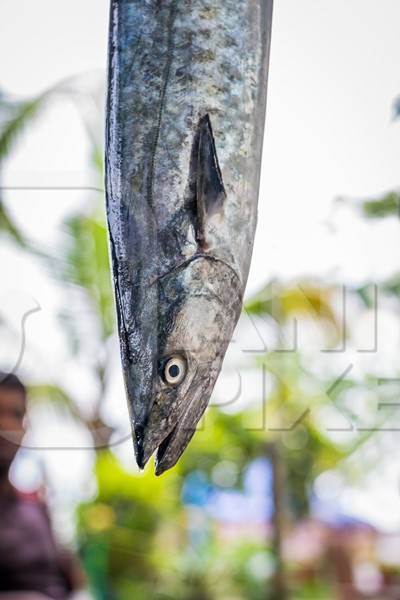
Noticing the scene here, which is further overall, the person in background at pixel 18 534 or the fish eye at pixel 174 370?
the person in background at pixel 18 534

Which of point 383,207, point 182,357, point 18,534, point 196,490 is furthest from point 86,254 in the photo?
point 182,357

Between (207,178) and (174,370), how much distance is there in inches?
10.5

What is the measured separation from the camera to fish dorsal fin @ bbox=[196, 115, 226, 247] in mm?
1212

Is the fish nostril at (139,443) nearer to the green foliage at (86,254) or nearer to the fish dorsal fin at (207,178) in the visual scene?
the fish dorsal fin at (207,178)

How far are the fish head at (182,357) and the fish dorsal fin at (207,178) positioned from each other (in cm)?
7

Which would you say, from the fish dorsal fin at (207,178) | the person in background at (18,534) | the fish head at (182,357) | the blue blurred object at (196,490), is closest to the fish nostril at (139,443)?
the fish head at (182,357)

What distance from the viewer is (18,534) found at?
4.14 meters

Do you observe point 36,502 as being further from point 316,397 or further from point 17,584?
point 316,397

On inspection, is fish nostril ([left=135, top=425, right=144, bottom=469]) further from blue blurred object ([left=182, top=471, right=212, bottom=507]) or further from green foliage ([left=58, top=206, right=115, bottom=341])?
blue blurred object ([left=182, top=471, right=212, bottom=507])

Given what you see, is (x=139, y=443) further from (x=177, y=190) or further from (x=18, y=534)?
(x=18, y=534)

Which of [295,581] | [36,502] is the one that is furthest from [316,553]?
[36,502]

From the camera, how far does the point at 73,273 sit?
996 cm

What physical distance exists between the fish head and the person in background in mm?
2989

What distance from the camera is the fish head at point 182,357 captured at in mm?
1238
